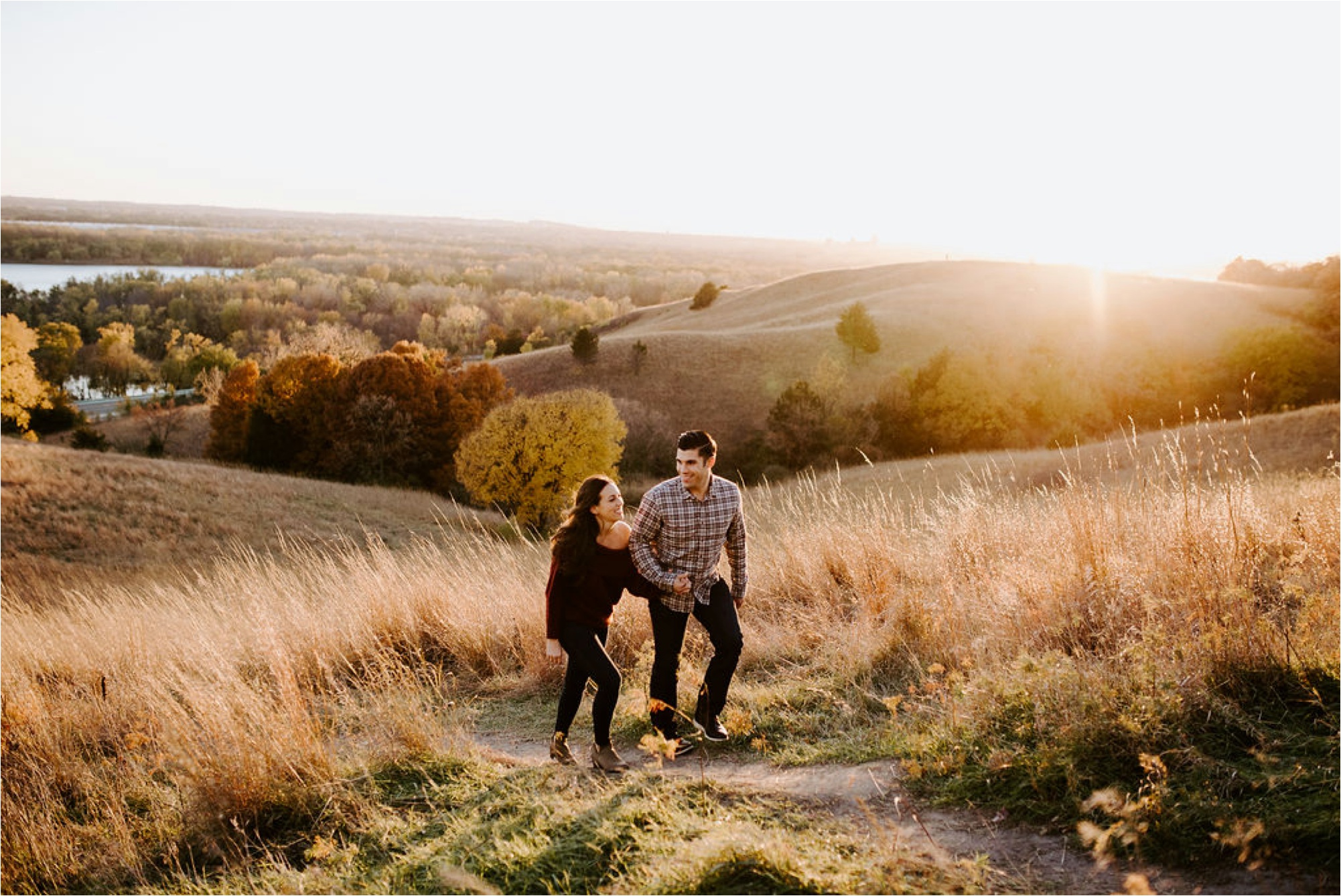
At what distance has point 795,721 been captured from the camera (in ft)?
18.1

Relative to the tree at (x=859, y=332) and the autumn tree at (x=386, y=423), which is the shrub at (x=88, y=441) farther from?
the tree at (x=859, y=332)

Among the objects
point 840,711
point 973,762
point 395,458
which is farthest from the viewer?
point 395,458

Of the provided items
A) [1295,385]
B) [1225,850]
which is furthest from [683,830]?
[1295,385]

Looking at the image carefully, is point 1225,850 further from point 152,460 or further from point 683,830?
point 152,460

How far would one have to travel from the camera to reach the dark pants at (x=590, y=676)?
5.19 meters

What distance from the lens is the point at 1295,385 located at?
161 ft

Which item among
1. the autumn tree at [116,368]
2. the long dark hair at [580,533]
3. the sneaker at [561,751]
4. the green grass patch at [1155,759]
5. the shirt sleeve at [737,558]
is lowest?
the autumn tree at [116,368]

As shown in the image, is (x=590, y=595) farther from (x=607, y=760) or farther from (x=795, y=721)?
(x=795, y=721)

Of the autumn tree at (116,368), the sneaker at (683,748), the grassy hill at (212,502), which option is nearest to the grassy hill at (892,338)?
the grassy hill at (212,502)

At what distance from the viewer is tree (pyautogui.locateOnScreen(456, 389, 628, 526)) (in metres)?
35.5

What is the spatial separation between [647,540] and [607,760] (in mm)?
1435

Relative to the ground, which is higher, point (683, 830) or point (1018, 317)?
point (1018, 317)

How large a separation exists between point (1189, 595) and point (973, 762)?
1870 millimetres

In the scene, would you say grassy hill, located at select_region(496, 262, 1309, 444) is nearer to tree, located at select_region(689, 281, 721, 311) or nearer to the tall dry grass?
tree, located at select_region(689, 281, 721, 311)
